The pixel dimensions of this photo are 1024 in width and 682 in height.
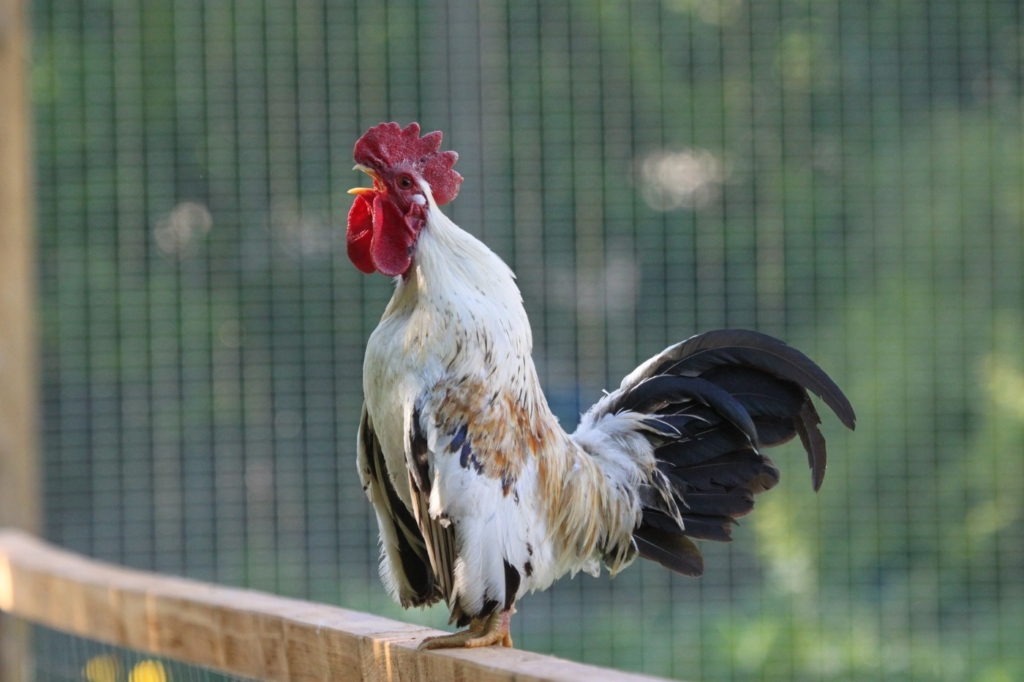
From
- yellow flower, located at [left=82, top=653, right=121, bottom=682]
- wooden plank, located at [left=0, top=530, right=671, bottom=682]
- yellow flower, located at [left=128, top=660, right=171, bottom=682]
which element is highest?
wooden plank, located at [left=0, top=530, right=671, bottom=682]

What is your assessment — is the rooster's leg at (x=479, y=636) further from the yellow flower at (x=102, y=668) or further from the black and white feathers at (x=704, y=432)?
the yellow flower at (x=102, y=668)

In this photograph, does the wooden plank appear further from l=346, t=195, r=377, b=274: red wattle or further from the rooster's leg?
l=346, t=195, r=377, b=274: red wattle

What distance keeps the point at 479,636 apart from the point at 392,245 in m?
0.56

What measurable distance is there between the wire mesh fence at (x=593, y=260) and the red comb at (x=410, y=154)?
5.92 ft

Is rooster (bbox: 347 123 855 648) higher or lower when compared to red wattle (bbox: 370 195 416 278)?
lower

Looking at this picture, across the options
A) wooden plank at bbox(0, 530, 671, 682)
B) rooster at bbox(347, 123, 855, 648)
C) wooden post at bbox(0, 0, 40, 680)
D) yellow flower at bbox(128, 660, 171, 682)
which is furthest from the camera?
wooden post at bbox(0, 0, 40, 680)

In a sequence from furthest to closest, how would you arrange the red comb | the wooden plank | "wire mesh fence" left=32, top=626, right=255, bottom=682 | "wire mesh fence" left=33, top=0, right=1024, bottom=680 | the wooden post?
1. "wire mesh fence" left=33, top=0, right=1024, bottom=680
2. the wooden post
3. "wire mesh fence" left=32, top=626, right=255, bottom=682
4. the red comb
5. the wooden plank

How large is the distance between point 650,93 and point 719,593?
157 cm

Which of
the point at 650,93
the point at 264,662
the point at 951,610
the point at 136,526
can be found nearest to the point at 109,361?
the point at 136,526

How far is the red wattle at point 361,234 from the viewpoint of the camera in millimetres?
1778

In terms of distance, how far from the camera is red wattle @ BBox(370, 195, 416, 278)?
1691mm

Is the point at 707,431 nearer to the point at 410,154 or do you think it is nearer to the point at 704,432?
the point at 704,432

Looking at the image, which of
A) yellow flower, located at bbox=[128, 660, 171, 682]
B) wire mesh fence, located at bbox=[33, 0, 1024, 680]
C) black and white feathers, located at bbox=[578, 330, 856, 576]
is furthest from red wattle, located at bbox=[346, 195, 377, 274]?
wire mesh fence, located at bbox=[33, 0, 1024, 680]

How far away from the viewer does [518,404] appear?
1.71 m
